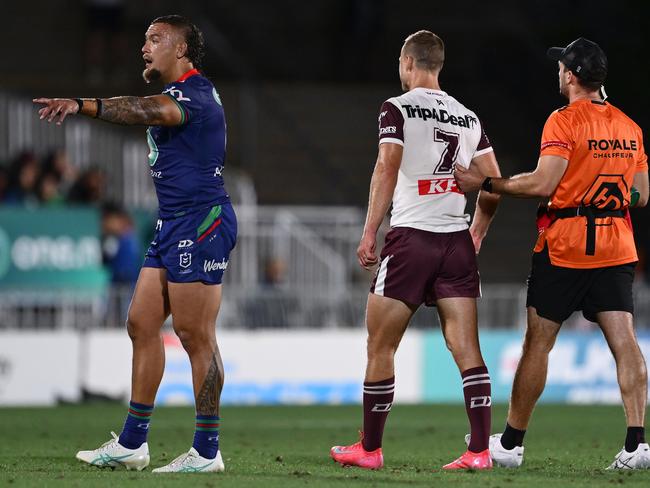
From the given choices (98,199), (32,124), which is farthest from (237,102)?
(98,199)

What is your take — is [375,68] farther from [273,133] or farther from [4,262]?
[4,262]

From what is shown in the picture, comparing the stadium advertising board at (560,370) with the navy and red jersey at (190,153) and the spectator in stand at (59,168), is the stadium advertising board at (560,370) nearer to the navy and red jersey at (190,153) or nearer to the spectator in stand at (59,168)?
the spectator in stand at (59,168)

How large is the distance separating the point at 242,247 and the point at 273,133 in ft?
22.4

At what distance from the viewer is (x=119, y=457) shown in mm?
7871

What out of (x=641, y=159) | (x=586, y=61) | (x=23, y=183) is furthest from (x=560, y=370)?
(x=586, y=61)

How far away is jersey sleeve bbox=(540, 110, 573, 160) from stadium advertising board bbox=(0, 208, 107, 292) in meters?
9.81

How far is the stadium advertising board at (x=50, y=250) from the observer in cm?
1675

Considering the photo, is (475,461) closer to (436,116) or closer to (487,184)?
(487,184)

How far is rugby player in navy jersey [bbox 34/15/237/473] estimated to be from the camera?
25.5 ft

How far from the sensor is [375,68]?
1075 inches

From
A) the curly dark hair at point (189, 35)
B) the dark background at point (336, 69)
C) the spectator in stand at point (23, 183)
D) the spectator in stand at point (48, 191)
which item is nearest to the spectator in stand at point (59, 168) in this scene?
the spectator in stand at point (48, 191)

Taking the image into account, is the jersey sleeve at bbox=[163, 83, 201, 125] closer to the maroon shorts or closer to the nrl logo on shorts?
the nrl logo on shorts

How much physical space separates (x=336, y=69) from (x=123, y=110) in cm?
2028

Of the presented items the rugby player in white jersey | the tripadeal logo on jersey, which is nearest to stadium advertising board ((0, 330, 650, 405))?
the rugby player in white jersey
